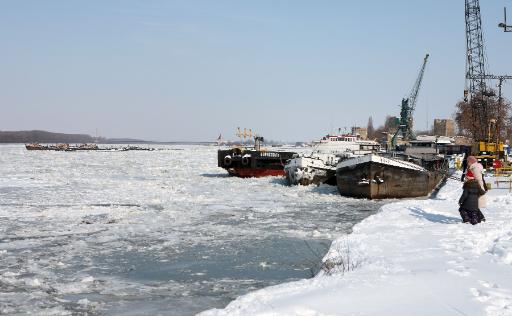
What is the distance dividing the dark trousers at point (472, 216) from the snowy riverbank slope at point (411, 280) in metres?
0.23

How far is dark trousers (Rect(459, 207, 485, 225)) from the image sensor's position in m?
12.4

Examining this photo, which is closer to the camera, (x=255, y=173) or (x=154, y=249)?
(x=154, y=249)

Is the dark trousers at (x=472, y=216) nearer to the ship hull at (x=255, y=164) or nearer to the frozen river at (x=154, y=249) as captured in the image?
the frozen river at (x=154, y=249)

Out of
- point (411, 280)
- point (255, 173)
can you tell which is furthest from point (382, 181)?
point (411, 280)

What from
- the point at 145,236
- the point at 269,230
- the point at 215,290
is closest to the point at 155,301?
the point at 215,290

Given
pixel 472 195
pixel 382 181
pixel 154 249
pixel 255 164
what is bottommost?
pixel 154 249

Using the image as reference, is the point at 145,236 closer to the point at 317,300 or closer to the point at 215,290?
the point at 215,290

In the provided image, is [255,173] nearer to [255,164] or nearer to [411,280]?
[255,164]

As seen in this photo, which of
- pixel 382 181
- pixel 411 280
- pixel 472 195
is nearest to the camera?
pixel 411 280

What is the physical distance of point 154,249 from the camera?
12.3m

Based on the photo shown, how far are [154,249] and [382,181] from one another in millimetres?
15034

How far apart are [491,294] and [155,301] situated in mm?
4852

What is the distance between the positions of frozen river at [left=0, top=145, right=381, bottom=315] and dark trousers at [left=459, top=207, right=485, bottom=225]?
335 centimetres

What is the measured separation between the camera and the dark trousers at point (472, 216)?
12.4 m
